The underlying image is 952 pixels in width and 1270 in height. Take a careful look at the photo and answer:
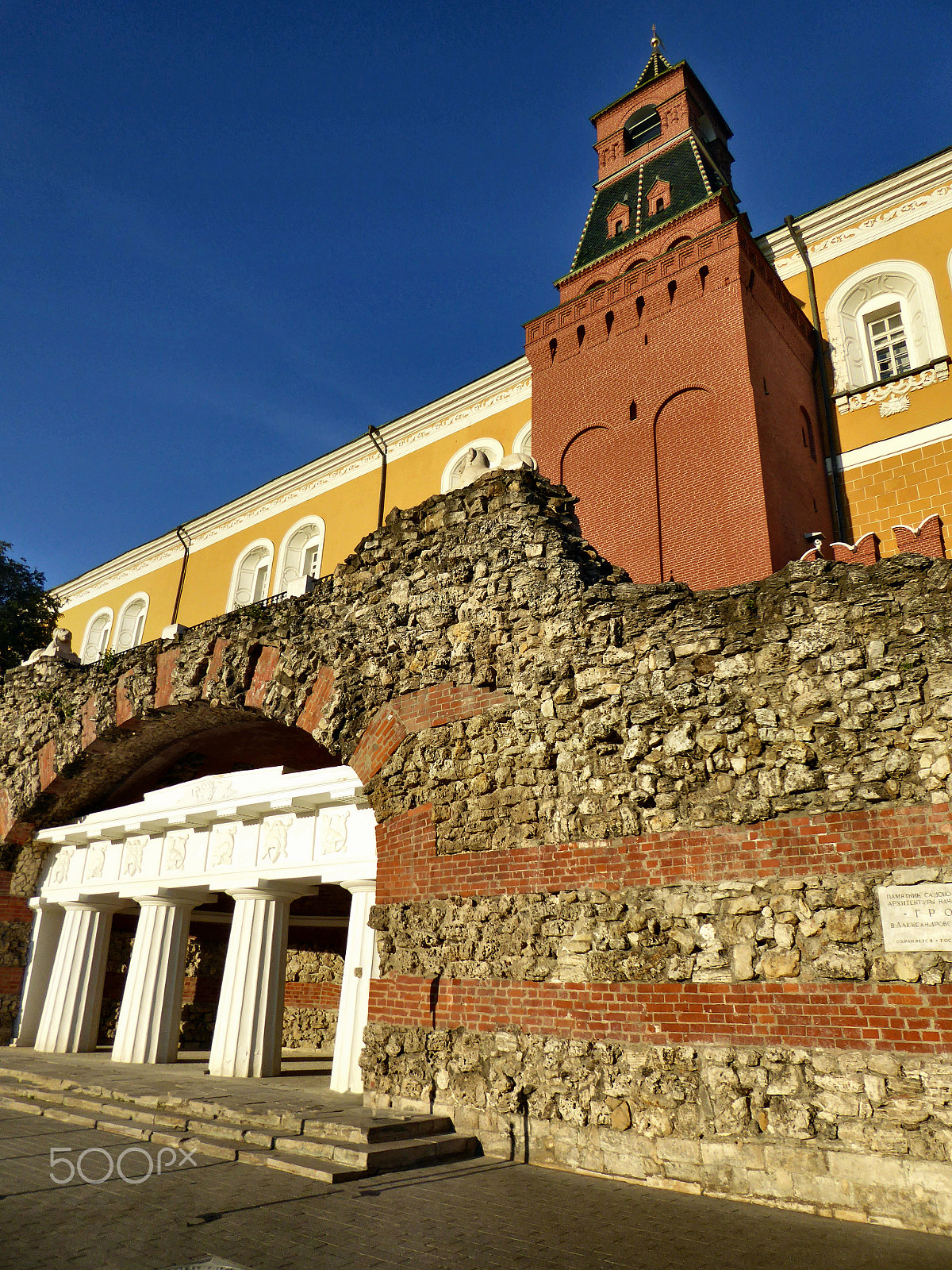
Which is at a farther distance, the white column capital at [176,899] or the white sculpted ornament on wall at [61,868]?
the white sculpted ornament on wall at [61,868]

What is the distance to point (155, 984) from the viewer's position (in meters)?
10.3

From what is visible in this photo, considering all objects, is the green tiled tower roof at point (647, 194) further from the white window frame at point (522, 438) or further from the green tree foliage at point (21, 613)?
the green tree foliage at point (21, 613)

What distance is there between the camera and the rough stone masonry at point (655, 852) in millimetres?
4977

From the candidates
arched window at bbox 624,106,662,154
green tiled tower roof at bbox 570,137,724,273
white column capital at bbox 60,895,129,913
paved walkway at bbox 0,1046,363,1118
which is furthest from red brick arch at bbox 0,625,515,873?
arched window at bbox 624,106,662,154

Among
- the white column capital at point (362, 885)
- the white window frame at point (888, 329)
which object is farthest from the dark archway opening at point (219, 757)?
the white window frame at point (888, 329)

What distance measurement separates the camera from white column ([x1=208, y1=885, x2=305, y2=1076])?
8.78m

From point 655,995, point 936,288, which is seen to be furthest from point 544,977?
point 936,288

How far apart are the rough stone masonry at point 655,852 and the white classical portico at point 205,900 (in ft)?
3.25

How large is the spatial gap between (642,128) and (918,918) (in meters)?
19.6

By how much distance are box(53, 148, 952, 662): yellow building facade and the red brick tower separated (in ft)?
2.42

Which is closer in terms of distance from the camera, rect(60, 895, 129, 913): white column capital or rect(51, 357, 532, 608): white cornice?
rect(60, 895, 129, 913): white column capital

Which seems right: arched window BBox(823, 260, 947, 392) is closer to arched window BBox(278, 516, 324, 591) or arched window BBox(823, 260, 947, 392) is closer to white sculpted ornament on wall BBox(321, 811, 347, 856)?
white sculpted ornament on wall BBox(321, 811, 347, 856)

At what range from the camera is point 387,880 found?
295 inches

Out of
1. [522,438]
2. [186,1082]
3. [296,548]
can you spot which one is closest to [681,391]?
[522,438]
